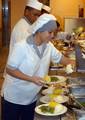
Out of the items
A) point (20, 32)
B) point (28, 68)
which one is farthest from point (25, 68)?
point (20, 32)

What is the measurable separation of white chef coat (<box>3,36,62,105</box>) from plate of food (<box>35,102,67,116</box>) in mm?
223

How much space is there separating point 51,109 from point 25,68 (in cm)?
29

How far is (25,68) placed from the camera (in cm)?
166

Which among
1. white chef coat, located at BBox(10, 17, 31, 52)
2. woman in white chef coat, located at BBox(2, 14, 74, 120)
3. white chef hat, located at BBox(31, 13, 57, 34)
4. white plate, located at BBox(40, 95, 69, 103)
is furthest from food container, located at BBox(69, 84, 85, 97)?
white chef coat, located at BBox(10, 17, 31, 52)

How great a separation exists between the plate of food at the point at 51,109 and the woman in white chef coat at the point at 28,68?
111 mm

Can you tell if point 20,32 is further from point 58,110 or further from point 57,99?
point 58,110

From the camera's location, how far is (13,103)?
70.1 inches

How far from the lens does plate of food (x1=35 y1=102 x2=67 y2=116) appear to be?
4.81 feet

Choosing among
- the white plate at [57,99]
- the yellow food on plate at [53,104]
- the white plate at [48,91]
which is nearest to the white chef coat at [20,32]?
the white plate at [48,91]

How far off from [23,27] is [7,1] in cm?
554

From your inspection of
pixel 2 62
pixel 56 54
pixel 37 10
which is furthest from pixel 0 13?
pixel 56 54

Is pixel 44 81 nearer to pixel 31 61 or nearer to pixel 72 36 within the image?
pixel 31 61

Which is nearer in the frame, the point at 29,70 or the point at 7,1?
the point at 29,70

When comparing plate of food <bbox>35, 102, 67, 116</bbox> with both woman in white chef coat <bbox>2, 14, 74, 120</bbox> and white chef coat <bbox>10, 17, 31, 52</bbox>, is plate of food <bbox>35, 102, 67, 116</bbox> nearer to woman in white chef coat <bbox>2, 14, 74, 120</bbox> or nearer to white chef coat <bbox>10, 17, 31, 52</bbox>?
woman in white chef coat <bbox>2, 14, 74, 120</bbox>
